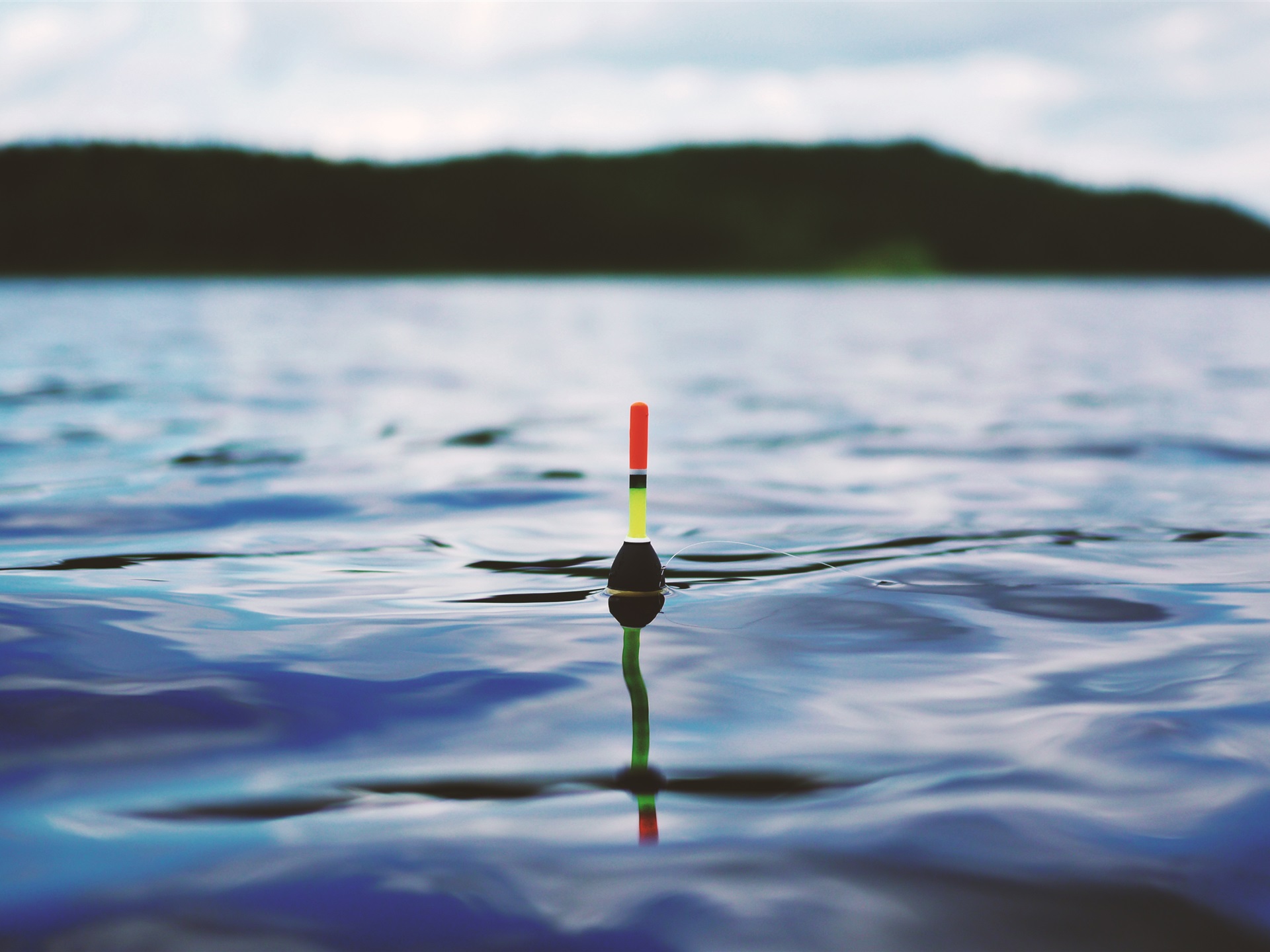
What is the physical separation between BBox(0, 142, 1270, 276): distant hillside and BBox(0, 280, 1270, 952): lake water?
141 meters

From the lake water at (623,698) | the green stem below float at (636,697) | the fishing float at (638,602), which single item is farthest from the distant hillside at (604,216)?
the green stem below float at (636,697)

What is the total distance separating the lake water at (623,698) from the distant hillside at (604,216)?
14083 cm

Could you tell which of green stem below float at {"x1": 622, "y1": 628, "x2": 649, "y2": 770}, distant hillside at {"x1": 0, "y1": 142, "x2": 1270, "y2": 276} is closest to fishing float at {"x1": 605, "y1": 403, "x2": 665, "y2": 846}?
Answer: green stem below float at {"x1": 622, "y1": 628, "x2": 649, "y2": 770}

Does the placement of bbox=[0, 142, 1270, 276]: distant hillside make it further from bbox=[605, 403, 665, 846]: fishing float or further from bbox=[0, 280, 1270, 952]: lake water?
bbox=[605, 403, 665, 846]: fishing float

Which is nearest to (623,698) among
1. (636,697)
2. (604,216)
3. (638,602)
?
(636,697)

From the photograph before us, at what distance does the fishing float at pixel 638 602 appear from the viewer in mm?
3430

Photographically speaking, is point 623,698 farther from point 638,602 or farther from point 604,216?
point 604,216

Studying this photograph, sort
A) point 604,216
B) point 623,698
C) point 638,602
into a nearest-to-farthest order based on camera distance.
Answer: point 623,698, point 638,602, point 604,216

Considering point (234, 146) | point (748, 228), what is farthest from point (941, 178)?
point (234, 146)

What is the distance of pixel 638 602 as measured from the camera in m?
5.42

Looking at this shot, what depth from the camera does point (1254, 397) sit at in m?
16.9

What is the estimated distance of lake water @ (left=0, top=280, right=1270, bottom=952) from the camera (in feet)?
9.20

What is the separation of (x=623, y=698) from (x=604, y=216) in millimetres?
175022

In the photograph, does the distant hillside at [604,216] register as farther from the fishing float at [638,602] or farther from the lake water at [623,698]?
the fishing float at [638,602]
